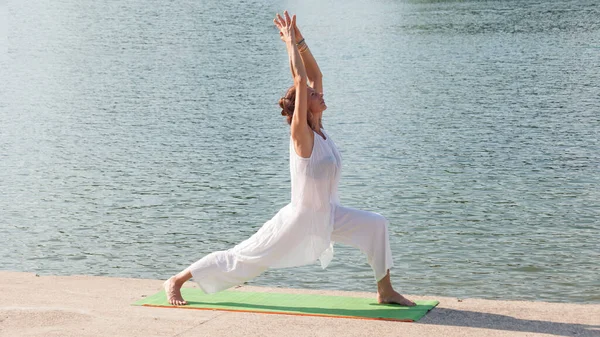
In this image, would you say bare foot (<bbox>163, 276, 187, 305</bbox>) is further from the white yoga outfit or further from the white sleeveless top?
the white sleeveless top

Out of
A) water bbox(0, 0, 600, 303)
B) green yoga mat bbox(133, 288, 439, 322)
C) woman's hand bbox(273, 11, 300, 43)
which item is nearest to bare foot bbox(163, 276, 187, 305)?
green yoga mat bbox(133, 288, 439, 322)

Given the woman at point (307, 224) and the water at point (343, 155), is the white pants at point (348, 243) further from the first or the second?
the water at point (343, 155)

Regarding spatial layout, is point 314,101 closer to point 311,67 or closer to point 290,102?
point 290,102

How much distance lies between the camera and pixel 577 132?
75.7ft

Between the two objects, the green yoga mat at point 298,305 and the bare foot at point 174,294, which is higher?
the bare foot at point 174,294

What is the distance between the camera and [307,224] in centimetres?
833

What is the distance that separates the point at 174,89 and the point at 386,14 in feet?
117

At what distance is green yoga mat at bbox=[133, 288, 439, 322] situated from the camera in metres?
8.27

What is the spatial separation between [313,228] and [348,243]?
1.10 ft

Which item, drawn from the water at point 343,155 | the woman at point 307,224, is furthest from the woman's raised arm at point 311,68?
the water at point 343,155

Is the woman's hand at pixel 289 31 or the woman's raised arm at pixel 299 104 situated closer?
the woman's raised arm at pixel 299 104

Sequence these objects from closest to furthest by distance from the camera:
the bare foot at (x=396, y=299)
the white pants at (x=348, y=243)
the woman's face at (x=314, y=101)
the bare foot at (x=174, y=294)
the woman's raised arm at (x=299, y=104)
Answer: the woman's raised arm at (x=299, y=104)
the woman's face at (x=314, y=101)
the white pants at (x=348, y=243)
the bare foot at (x=396, y=299)
the bare foot at (x=174, y=294)

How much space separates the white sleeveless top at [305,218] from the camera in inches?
325

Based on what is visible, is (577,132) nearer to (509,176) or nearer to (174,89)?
(509,176)
